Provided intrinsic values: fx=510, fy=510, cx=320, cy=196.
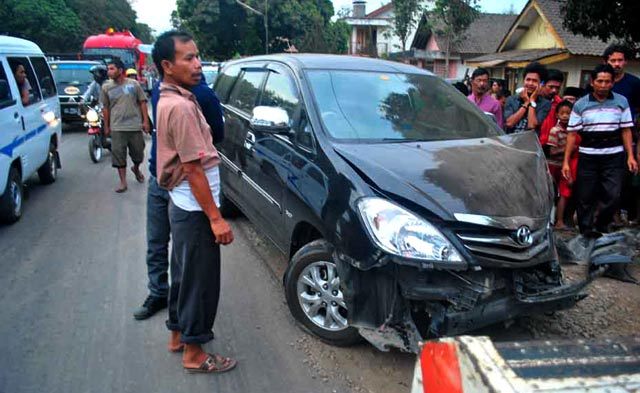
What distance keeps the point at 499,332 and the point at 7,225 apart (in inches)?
200

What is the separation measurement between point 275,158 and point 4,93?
3408 mm

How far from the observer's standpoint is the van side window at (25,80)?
5879 millimetres

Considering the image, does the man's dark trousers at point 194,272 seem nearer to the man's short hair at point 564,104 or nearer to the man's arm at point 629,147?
the man's arm at point 629,147

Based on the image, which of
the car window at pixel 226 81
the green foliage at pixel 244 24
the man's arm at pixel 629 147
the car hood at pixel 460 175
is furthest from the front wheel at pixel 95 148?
the green foliage at pixel 244 24

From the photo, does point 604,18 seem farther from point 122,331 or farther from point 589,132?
point 122,331

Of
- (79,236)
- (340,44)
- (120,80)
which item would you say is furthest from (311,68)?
(340,44)

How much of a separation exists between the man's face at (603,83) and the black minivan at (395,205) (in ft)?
3.88

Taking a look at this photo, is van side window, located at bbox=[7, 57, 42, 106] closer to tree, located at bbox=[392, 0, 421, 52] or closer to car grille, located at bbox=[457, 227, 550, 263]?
car grille, located at bbox=[457, 227, 550, 263]

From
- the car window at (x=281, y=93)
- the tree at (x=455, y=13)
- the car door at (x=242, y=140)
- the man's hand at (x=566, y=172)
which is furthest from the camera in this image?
the tree at (x=455, y=13)

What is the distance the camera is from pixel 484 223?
104 inches

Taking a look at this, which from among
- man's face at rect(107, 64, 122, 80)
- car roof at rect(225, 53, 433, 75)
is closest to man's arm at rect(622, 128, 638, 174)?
car roof at rect(225, 53, 433, 75)

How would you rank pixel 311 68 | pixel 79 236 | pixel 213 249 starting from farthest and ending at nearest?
pixel 79 236 < pixel 311 68 < pixel 213 249

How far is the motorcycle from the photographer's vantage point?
8766 mm

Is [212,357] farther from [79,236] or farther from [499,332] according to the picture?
[79,236]
